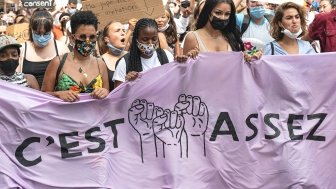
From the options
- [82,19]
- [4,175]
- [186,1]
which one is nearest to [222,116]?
[82,19]

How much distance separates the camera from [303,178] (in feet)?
16.4

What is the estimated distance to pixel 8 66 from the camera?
5.20 metres

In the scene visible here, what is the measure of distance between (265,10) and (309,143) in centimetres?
243

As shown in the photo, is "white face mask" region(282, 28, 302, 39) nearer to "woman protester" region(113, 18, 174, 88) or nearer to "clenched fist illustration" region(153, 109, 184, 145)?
"woman protester" region(113, 18, 174, 88)

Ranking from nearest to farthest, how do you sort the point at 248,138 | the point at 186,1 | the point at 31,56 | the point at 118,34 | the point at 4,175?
the point at 4,175, the point at 248,138, the point at 31,56, the point at 118,34, the point at 186,1

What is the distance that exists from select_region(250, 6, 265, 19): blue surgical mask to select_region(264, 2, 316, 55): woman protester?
3.72 feet

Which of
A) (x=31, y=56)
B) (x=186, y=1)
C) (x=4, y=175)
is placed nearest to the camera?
(x=4, y=175)

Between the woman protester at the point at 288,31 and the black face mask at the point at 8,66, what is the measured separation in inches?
86.1

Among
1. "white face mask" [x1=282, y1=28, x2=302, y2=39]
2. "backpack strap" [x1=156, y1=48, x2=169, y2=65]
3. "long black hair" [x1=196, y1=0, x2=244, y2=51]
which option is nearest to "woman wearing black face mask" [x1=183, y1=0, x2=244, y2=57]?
"long black hair" [x1=196, y1=0, x2=244, y2=51]

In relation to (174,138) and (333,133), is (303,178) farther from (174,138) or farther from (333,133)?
(174,138)

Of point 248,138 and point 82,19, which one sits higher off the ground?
point 82,19

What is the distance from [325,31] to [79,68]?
8.62ft

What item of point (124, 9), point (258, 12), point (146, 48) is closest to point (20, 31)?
point (124, 9)

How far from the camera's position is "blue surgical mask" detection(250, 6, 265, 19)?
23.4 feet
